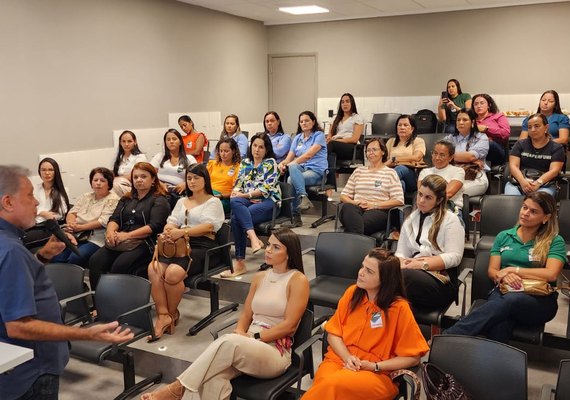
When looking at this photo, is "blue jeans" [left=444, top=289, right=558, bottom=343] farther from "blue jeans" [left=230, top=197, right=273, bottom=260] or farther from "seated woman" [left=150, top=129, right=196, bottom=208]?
"seated woman" [left=150, top=129, right=196, bottom=208]

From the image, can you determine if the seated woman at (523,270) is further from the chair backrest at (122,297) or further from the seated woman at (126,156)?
the seated woman at (126,156)

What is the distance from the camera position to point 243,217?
462cm

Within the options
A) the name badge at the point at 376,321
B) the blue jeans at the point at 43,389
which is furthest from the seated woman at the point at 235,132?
the blue jeans at the point at 43,389

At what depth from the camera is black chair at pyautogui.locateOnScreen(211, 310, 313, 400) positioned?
2.56 m

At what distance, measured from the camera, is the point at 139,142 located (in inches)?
281

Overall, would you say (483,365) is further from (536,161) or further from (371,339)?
(536,161)

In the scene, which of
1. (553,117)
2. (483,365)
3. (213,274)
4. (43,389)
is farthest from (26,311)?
(553,117)

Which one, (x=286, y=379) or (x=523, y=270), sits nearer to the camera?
(x=286, y=379)

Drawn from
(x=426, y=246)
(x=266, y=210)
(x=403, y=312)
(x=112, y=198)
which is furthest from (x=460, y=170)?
(x=112, y=198)

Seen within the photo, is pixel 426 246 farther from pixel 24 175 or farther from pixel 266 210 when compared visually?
pixel 24 175

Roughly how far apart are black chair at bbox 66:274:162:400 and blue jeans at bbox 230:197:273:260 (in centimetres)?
137

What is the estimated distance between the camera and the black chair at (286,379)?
2.56 meters

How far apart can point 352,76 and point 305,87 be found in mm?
987

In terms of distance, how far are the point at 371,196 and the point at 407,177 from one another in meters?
0.82
